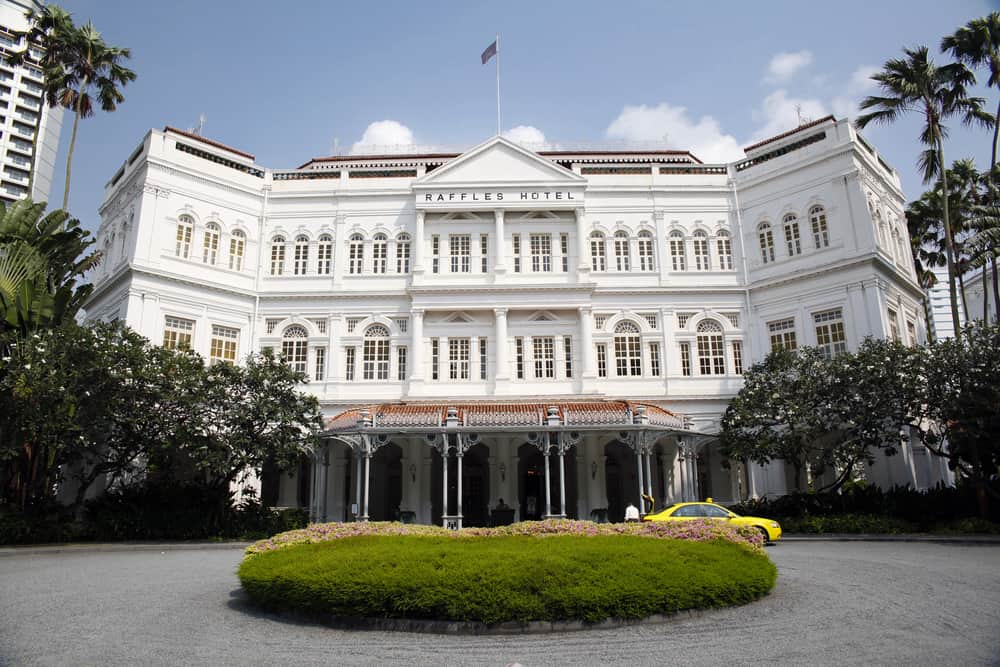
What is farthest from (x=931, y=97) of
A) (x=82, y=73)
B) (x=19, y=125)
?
(x=19, y=125)

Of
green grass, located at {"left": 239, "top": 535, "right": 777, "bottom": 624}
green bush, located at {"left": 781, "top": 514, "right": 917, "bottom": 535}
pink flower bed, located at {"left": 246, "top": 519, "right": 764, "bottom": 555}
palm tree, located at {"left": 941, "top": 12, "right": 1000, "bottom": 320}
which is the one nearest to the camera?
green grass, located at {"left": 239, "top": 535, "right": 777, "bottom": 624}

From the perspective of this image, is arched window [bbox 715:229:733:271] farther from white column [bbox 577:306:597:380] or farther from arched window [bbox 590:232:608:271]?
white column [bbox 577:306:597:380]

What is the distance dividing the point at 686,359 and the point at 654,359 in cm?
136

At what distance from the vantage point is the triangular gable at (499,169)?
3095cm

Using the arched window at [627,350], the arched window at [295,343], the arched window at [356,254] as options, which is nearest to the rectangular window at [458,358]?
the arched window at [356,254]

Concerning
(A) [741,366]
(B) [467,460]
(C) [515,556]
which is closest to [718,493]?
(A) [741,366]

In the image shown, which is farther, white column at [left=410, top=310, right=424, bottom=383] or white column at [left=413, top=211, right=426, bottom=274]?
white column at [left=413, top=211, right=426, bottom=274]

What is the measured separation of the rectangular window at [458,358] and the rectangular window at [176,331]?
34.7 feet

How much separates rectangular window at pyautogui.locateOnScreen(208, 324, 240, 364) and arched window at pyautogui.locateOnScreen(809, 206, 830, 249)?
24.7m

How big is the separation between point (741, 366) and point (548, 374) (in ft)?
27.0

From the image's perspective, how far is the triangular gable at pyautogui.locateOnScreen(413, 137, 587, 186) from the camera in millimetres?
30953

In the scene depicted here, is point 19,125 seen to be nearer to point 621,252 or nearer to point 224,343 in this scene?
point 224,343

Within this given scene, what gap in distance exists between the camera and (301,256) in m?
31.8

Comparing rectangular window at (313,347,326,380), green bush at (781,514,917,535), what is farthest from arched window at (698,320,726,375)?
rectangular window at (313,347,326,380)
